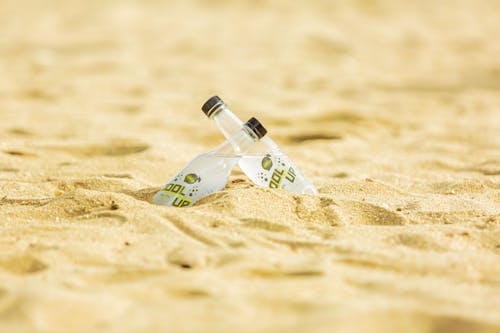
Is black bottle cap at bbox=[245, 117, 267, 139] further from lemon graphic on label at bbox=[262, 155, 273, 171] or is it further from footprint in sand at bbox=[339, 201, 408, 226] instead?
footprint in sand at bbox=[339, 201, 408, 226]

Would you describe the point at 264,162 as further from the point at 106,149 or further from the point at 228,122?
the point at 106,149

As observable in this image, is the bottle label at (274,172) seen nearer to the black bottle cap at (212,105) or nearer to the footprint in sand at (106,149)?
the black bottle cap at (212,105)

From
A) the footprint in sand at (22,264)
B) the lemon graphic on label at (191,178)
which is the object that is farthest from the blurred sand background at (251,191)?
the lemon graphic on label at (191,178)

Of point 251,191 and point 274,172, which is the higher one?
point 274,172

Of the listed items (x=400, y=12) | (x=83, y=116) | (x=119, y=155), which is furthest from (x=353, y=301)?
(x=400, y=12)

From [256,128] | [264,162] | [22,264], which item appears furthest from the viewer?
[264,162]

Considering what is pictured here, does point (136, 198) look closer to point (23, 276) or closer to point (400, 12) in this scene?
point (23, 276)

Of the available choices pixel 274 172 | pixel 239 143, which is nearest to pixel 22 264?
pixel 239 143
